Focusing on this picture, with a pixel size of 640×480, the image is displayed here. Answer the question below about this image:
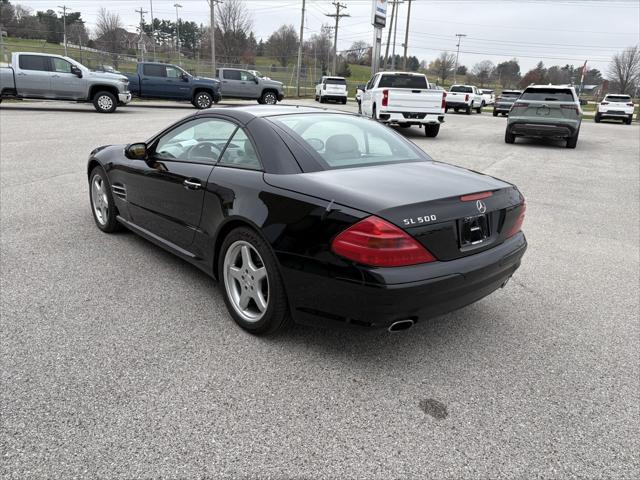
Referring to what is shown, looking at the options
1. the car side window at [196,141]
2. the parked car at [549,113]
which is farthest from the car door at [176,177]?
the parked car at [549,113]

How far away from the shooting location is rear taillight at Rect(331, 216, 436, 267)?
8.39 feet

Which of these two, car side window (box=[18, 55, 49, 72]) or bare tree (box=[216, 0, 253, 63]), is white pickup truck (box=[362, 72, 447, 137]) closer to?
car side window (box=[18, 55, 49, 72])

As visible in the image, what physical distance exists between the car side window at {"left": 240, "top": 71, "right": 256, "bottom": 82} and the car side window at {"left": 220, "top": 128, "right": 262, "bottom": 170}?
78.3 feet

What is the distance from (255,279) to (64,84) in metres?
17.8

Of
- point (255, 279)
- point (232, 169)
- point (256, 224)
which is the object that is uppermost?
point (232, 169)

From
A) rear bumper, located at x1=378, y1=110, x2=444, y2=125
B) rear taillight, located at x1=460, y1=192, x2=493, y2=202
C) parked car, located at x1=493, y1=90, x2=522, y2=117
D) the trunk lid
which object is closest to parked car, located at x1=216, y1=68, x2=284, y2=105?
rear bumper, located at x1=378, y1=110, x2=444, y2=125

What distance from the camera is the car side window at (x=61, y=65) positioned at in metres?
17.7

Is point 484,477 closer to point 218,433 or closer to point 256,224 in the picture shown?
point 218,433

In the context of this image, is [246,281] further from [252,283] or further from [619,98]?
[619,98]

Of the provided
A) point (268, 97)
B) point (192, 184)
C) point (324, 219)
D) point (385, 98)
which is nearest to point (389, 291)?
point (324, 219)

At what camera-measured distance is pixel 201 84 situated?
73.5 ft

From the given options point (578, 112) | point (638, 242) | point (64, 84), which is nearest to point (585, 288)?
point (638, 242)

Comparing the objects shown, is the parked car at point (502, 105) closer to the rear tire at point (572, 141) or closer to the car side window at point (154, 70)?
the rear tire at point (572, 141)

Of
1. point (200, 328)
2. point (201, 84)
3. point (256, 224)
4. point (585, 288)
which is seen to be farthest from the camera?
point (201, 84)
